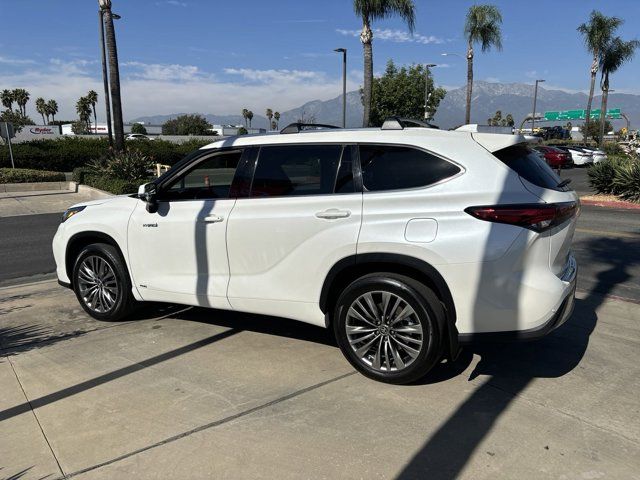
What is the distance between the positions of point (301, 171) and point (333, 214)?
542 mm

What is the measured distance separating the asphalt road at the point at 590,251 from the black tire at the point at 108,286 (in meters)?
2.68

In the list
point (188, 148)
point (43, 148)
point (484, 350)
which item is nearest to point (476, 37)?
point (188, 148)

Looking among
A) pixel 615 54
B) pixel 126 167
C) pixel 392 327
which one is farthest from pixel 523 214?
pixel 615 54

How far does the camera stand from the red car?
31416mm

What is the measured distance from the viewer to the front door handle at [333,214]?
3697 mm

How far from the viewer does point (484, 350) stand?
434cm

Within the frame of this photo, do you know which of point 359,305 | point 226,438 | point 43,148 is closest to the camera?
point 226,438

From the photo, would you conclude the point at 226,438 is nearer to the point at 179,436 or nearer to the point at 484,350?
the point at 179,436

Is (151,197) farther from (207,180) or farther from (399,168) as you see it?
(399,168)

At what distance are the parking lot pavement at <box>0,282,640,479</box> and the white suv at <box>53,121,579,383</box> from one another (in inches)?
15.4

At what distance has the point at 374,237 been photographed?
11.7 feet

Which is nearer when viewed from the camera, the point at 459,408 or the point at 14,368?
the point at 459,408

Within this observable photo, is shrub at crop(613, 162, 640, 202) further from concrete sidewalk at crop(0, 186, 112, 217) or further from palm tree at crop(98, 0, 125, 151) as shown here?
palm tree at crop(98, 0, 125, 151)

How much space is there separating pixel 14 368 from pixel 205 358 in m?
1.47
